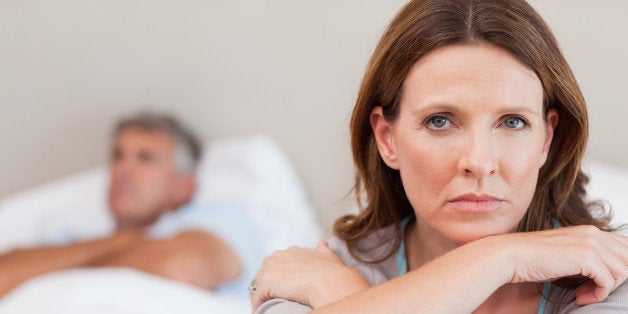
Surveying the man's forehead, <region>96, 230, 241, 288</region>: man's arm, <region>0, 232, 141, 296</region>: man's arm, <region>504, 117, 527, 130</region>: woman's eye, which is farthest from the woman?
the man's forehead

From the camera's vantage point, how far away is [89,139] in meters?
2.82

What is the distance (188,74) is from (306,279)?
155 cm

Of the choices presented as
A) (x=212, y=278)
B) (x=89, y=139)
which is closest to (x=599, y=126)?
(x=212, y=278)

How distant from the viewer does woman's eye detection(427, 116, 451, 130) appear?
1151 millimetres

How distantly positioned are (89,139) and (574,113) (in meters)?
1.98

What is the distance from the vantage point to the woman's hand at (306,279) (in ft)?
3.94

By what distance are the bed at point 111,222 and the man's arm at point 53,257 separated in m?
0.09

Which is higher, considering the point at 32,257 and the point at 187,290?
the point at 32,257

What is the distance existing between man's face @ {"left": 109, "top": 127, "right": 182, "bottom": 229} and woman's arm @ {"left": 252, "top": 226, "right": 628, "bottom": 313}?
64.0 inches

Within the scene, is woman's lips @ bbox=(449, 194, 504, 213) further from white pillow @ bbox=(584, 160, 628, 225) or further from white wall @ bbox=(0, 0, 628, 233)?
white wall @ bbox=(0, 0, 628, 233)

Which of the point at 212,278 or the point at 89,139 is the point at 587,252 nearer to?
the point at 212,278

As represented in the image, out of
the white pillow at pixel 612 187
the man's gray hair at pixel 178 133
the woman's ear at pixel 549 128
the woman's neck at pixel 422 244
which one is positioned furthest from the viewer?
the man's gray hair at pixel 178 133

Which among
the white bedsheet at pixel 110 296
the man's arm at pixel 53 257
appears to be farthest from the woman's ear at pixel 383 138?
the man's arm at pixel 53 257

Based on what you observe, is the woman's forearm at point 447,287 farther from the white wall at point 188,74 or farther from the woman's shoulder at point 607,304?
the white wall at point 188,74
